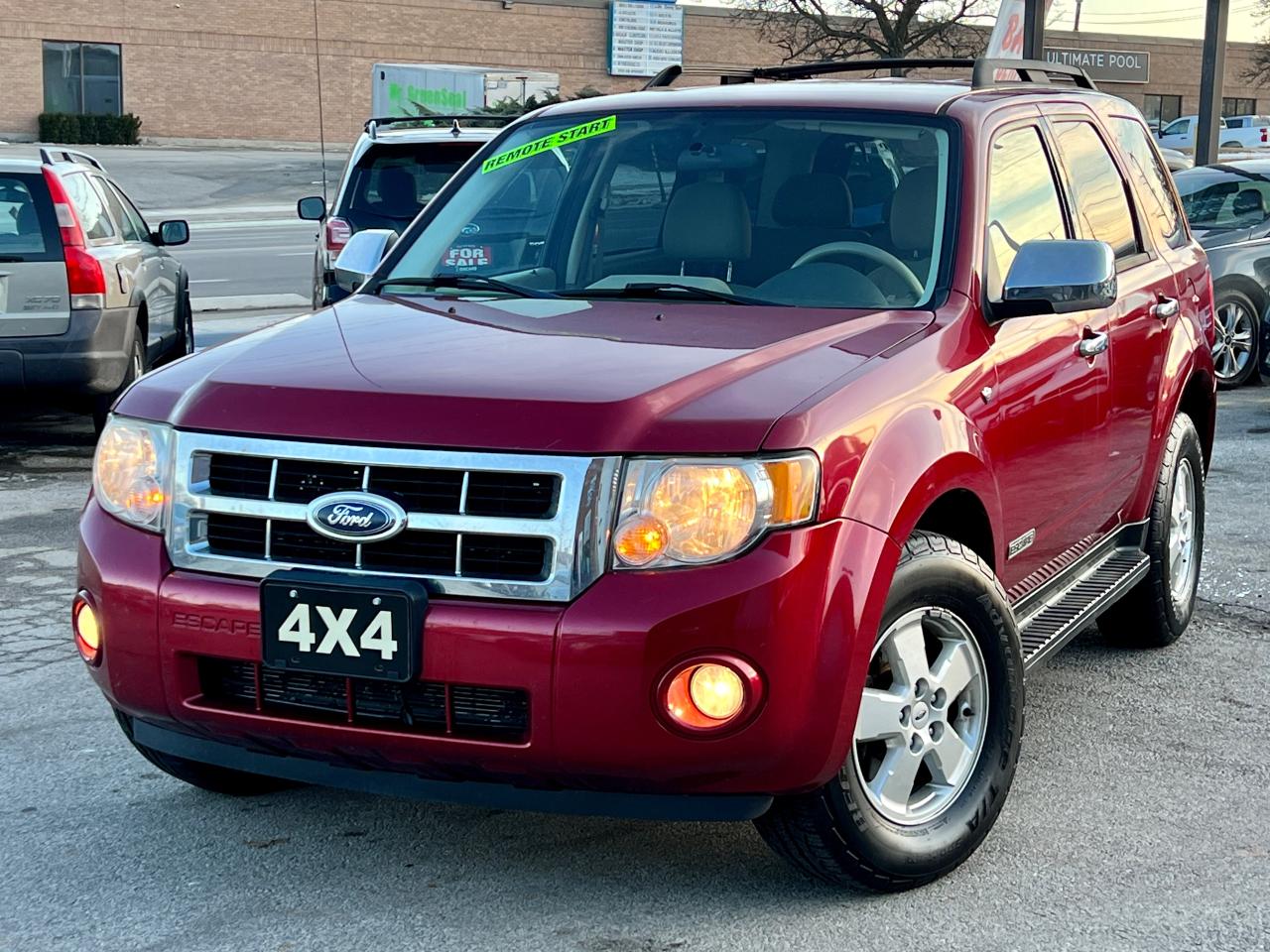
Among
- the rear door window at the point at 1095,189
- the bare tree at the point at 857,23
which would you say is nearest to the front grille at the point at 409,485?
the rear door window at the point at 1095,189

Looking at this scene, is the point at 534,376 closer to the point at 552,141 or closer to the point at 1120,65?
the point at 552,141

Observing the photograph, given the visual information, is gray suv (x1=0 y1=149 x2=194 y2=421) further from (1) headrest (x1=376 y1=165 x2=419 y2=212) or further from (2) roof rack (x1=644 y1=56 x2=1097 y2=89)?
(2) roof rack (x1=644 y1=56 x2=1097 y2=89)

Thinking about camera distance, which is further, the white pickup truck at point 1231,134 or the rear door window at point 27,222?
the white pickup truck at point 1231,134

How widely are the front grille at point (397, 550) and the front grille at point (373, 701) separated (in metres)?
0.22

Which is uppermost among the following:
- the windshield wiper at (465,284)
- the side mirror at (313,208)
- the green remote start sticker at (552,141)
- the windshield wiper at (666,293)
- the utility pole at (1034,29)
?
the utility pole at (1034,29)

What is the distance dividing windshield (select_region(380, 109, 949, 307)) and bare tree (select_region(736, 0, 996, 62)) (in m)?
36.1

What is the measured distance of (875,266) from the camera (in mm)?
4359

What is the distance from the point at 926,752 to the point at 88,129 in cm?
5595

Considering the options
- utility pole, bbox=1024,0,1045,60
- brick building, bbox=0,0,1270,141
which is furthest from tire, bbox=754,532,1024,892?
brick building, bbox=0,0,1270,141

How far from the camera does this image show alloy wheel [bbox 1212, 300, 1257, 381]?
12.5 metres

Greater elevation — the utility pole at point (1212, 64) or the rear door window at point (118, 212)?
the utility pole at point (1212, 64)

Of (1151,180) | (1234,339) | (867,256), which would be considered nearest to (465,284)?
(867,256)

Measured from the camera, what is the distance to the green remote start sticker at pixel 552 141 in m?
5.06

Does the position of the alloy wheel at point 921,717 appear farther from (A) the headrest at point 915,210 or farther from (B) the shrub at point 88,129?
(B) the shrub at point 88,129
